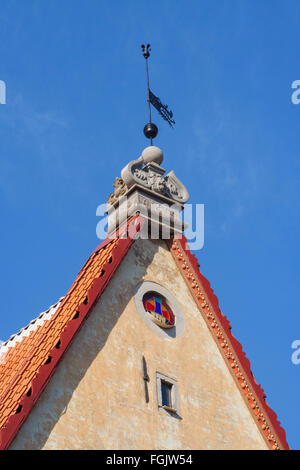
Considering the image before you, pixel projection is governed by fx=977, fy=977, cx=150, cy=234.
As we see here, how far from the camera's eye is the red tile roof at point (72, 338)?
21562 millimetres

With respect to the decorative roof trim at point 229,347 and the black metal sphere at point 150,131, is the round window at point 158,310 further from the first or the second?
the black metal sphere at point 150,131

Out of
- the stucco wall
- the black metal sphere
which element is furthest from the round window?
the black metal sphere

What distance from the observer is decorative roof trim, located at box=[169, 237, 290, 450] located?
25672 millimetres

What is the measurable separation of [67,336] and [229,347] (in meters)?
5.61

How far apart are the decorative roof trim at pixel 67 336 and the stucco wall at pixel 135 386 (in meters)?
0.22

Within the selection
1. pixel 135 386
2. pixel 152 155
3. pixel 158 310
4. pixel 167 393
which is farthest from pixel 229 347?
pixel 152 155

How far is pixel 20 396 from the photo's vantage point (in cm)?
2138

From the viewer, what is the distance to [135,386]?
2350 centimetres

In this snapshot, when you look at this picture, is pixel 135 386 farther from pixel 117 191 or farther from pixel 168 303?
pixel 117 191

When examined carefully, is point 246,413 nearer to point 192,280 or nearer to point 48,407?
point 192,280

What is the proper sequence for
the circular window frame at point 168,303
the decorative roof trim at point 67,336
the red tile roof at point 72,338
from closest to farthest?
the decorative roof trim at point 67,336, the red tile roof at point 72,338, the circular window frame at point 168,303

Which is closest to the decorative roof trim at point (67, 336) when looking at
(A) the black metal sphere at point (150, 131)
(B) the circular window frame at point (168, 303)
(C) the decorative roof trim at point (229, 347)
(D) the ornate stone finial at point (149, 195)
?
(D) the ornate stone finial at point (149, 195)

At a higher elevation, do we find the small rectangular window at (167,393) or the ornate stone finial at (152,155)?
the ornate stone finial at (152,155)
